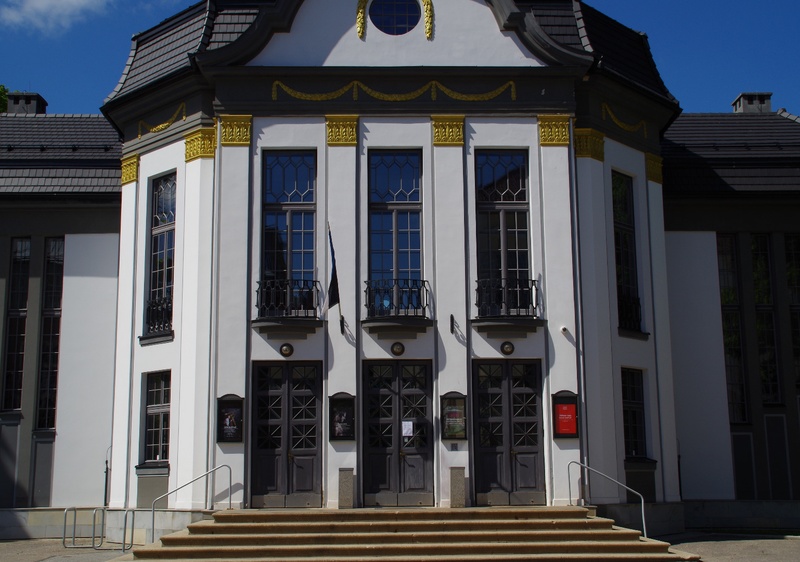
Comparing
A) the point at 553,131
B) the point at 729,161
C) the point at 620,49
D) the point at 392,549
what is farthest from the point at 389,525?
the point at 729,161

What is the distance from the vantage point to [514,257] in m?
19.5

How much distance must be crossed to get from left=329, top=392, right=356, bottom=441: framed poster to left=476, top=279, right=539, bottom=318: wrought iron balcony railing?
2.95 metres

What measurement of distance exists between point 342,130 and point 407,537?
7.90m

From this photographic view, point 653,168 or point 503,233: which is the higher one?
point 653,168

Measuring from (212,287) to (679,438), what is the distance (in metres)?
10.7

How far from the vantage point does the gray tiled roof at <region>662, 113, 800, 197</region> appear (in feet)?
76.7

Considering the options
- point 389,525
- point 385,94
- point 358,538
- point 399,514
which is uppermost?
point 385,94

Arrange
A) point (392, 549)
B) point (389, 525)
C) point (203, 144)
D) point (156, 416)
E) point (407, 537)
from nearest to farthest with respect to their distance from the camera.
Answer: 1. point (392, 549)
2. point (407, 537)
3. point (389, 525)
4. point (203, 144)
5. point (156, 416)

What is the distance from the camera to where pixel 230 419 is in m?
18.5

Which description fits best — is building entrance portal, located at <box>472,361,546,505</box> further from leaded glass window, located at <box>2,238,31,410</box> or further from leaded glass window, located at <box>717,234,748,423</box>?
leaded glass window, located at <box>2,238,31,410</box>

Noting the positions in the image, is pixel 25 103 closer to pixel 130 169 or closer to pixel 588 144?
pixel 130 169

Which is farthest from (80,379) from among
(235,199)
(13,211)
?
(235,199)

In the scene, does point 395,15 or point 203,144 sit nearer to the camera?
point 203,144

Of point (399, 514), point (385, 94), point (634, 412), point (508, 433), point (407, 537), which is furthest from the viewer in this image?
point (634, 412)
